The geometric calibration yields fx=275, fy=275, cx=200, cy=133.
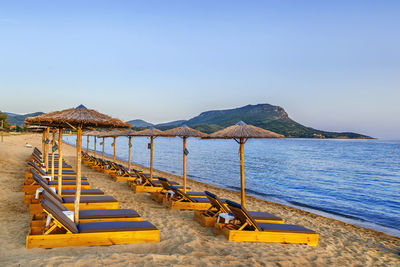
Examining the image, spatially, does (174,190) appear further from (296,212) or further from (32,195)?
(296,212)

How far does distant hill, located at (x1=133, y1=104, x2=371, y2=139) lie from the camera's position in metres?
127

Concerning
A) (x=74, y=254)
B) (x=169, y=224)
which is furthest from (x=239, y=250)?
(x=74, y=254)

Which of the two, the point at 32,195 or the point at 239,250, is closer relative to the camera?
the point at 239,250

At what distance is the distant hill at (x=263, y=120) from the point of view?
127m

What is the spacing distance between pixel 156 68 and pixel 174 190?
25716mm

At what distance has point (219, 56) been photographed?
30.0 meters

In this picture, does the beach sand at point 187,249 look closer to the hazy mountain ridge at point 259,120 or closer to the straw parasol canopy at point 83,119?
the straw parasol canopy at point 83,119

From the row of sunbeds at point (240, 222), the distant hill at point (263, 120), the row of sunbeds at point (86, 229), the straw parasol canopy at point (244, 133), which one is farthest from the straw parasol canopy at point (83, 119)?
the distant hill at point (263, 120)

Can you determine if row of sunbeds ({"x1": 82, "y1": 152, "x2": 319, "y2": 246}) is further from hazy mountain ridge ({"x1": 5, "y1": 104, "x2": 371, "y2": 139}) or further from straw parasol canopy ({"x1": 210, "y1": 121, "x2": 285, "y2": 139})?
hazy mountain ridge ({"x1": 5, "y1": 104, "x2": 371, "y2": 139})

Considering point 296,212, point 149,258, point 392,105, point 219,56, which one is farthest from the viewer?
point 392,105

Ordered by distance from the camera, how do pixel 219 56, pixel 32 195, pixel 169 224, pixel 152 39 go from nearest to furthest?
pixel 169 224
pixel 32 195
pixel 152 39
pixel 219 56

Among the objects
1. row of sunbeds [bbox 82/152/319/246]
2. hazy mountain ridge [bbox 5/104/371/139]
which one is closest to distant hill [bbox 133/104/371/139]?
hazy mountain ridge [bbox 5/104/371/139]

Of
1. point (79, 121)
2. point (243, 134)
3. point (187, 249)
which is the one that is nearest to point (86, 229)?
point (187, 249)

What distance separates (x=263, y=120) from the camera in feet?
438
